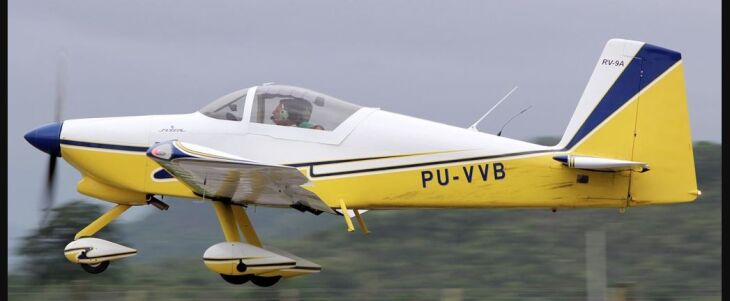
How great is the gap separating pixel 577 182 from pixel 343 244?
16109mm

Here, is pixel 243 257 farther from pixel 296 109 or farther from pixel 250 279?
pixel 296 109

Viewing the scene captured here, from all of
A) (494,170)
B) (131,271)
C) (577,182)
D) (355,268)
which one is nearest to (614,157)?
(577,182)

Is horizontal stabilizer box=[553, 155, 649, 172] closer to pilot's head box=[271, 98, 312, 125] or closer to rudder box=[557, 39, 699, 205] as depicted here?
rudder box=[557, 39, 699, 205]

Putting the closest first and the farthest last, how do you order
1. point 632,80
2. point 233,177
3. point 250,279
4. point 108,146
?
point 233,177 < point 632,80 < point 108,146 < point 250,279

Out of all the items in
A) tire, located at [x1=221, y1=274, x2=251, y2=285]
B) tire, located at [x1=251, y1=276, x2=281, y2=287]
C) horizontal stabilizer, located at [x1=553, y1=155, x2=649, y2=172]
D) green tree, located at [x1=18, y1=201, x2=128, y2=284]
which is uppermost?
horizontal stabilizer, located at [x1=553, y1=155, x2=649, y2=172]

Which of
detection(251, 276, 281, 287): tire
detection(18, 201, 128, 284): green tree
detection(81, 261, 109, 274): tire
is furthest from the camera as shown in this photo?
detection(18, 201, 128, 284): green tree

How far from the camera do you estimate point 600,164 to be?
484 inches

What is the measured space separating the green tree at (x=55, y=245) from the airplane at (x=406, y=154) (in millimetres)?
11419

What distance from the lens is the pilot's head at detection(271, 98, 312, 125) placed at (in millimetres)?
12695

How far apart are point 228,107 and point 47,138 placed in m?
2.00

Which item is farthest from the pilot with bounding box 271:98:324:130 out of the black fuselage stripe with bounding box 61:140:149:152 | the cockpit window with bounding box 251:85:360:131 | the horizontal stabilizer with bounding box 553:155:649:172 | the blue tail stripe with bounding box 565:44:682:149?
the blue tail stripe with bounding box 565:44:682:149

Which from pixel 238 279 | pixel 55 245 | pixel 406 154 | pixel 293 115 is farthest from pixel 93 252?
pixel 55 245

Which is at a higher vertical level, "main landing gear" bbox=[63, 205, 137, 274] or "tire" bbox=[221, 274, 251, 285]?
"main landing gear" bbox=[63, 205, 137, 274]

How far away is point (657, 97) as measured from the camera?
41.2 feet
